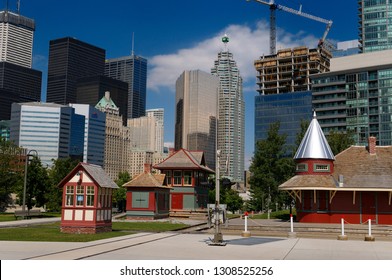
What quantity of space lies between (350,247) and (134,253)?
38.3ft

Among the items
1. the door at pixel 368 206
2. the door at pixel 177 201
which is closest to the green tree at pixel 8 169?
the door at pixel 177 201

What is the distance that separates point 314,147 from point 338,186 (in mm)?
4369

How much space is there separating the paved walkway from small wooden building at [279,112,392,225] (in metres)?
16.5

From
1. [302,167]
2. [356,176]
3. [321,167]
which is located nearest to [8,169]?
[302,167]

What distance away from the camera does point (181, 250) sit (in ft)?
72.9

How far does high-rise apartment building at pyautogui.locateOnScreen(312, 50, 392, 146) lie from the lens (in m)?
168

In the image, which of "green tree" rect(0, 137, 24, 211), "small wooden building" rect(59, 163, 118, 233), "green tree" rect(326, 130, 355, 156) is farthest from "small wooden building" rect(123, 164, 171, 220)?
"green tree" rect(326, 130, 355, 156)

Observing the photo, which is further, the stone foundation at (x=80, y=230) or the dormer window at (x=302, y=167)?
the dormer window at (x=302, y=167)

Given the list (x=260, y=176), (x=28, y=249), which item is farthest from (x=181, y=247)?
(x=260, y=176)

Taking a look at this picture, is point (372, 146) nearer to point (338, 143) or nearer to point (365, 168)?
point (365, 168)

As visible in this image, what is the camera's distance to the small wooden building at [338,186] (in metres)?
42.6

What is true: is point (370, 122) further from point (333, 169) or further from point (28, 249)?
point (28, 249)

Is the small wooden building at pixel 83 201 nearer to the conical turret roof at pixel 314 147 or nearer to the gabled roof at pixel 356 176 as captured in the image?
the gabled roof at pixel 356 176

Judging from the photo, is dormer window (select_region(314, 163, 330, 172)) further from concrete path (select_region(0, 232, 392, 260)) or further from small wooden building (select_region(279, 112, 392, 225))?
concrete path (select_region(0, 232, 392, 260))
